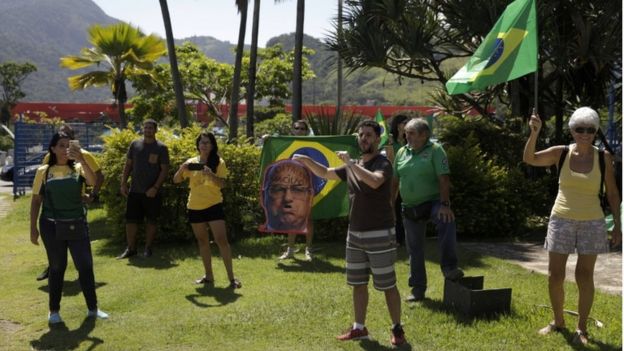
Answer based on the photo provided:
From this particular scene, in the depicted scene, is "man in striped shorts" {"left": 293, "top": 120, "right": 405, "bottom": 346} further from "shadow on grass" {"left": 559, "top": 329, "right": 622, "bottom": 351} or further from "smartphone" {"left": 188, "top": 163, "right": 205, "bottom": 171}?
"smartphone" {"left": 188, "top": 163, "right": 205, "bottom": 171}

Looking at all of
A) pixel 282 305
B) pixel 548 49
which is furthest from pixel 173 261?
pixel 548 49

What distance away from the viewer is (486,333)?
16.9 feet

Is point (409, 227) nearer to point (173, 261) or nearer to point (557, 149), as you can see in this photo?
point (557, 149)

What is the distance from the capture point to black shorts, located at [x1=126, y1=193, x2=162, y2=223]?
8703 millimetres

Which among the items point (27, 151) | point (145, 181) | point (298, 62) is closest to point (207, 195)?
point (145, 181)

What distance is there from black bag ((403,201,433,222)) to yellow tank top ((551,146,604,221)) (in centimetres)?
133

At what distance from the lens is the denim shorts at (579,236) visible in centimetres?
470

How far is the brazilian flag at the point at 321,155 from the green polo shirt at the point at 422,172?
2.72m

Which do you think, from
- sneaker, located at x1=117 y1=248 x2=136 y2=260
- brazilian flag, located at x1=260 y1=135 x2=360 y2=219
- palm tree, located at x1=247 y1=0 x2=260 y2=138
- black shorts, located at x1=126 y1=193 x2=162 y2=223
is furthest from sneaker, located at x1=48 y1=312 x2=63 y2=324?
palm tree, located at x1=247 y1=0 x2=260 y2=138

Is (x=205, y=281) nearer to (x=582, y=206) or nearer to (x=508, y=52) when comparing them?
(x=508, y=52)

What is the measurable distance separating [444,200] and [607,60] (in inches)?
318

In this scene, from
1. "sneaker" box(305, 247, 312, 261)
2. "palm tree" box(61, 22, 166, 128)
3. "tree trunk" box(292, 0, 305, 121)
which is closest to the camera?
"sneaker" box(305, 247, 312, 261)

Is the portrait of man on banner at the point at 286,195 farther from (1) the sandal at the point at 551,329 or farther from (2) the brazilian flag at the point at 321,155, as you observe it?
(1) the sandal at the point at 551,329

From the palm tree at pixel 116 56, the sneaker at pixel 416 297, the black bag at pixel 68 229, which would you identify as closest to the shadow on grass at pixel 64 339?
the black bag at pixel 68 229
